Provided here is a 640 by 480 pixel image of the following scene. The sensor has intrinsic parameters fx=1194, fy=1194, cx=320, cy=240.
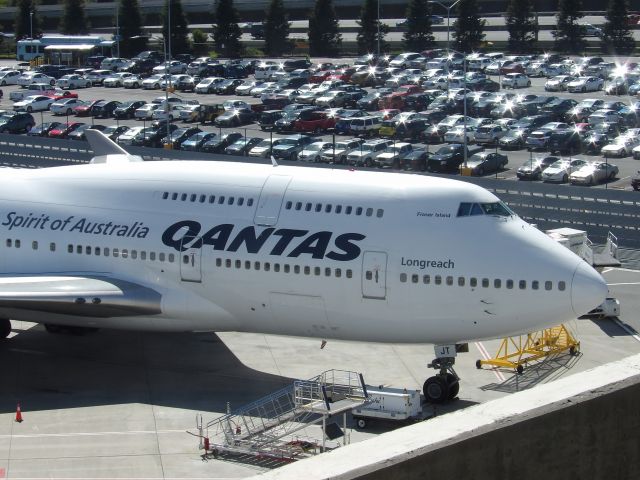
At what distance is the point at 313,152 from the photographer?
75.8 m

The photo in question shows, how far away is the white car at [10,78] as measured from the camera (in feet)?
398

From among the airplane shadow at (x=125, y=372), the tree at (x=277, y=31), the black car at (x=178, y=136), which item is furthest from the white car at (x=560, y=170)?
the tree at (x=277, y=31)

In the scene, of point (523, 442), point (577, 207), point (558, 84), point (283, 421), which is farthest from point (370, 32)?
point (523, 442)

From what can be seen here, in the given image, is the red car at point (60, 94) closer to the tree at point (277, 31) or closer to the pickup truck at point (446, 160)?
the tree at point (277, 31)

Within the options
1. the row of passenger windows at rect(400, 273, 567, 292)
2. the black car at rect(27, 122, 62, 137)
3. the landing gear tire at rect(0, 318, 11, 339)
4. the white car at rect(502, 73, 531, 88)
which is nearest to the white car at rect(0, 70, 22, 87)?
the black car at rect(27, 122, 62, 137)

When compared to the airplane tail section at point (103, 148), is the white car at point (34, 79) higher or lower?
lower

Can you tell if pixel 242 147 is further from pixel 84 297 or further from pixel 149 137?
pixel 84 297

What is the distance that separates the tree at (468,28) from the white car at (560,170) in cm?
5777

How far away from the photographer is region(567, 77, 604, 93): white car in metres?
105

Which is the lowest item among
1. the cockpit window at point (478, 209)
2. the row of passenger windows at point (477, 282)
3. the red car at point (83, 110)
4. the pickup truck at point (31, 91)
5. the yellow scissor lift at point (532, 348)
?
the pickup truck at point (31, 91)

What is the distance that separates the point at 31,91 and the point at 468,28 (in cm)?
4670

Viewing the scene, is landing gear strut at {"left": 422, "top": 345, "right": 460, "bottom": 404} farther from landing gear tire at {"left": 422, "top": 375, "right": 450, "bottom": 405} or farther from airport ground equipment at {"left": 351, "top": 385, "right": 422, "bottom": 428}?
airport ground equipment at {"left": 351, "top": 385, "right": 422, "bottom": 428}

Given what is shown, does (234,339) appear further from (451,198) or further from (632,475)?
(632,475)

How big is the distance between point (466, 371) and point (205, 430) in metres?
9.70
